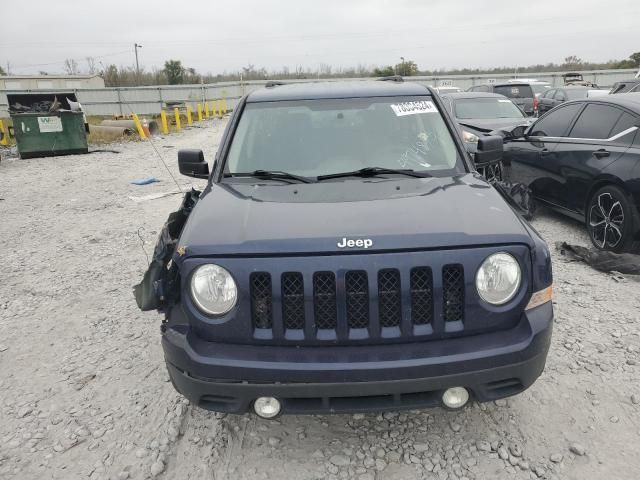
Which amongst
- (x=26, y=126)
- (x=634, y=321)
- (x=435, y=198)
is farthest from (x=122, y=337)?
(x=26, y=126)

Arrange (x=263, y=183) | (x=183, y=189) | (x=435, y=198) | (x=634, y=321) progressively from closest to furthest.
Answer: (x=435, y=198) → (x=263, y=183) → (x=634, y=321) → (x=183, y=189)

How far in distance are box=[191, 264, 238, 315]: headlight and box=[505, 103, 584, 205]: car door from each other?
198 inches

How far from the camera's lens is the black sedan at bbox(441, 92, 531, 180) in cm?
921

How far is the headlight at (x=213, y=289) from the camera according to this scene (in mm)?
2270

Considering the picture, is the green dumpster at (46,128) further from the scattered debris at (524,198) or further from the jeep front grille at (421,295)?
the jeep front grille at (421,295)

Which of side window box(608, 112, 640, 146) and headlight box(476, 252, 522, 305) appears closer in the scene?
headlight box(476, 252, 522, 305)

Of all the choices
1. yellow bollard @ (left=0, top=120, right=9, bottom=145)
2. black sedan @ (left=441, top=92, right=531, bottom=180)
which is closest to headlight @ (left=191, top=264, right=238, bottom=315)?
black sedan @ (left=441, top=92, right=531, bottom=180)

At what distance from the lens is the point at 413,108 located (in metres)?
3.65

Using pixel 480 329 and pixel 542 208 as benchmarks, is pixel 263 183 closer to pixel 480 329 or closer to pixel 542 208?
pixel 480 329

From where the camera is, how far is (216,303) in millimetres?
2283

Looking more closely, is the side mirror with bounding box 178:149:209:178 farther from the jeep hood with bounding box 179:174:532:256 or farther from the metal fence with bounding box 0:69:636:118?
the metal fence with bounding box 0:69:636:118

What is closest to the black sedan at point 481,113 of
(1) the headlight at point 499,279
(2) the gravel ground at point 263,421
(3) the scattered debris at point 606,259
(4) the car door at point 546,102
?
(3) the scattered debris at point 606,259

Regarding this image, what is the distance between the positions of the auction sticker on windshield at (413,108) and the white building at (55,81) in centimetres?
5502

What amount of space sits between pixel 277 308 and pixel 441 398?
84 cm
